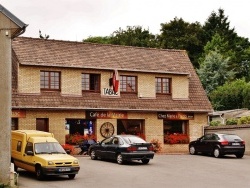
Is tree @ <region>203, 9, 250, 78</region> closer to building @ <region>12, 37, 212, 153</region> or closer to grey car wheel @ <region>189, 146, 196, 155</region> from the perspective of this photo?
building @ <region>12, 37, 212, 153</region>

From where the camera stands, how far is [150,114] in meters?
38.3

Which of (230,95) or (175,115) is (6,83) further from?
(230,95)

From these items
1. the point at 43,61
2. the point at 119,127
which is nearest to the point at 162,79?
the point at 119,127

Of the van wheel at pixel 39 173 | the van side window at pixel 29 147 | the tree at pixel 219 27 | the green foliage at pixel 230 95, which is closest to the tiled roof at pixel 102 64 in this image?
the van side window at pixel 29 147

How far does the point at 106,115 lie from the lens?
36.8 meters

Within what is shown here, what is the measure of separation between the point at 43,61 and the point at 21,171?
12502 millimetres

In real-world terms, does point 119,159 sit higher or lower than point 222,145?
lower

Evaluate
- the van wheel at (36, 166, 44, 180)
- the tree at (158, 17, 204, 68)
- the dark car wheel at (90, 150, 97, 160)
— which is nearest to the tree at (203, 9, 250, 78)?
the tree at (158, 17, 204, 68)

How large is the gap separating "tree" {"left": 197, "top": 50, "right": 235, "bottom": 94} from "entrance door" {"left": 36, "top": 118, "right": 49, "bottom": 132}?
37.9m

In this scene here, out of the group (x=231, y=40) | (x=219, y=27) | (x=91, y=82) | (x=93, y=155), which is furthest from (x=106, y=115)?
(x=219, y=27)

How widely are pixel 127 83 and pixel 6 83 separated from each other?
61.6 ft

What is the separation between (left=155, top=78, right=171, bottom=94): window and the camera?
39.8 meters

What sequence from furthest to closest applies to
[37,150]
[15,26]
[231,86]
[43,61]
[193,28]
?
[193,28]
[231,86]
[43,61]
[37,150]
[15,26]

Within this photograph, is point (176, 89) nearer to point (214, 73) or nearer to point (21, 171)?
point (21, 171)
